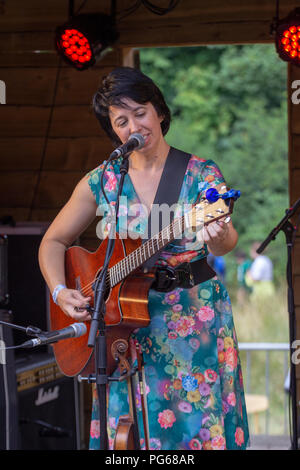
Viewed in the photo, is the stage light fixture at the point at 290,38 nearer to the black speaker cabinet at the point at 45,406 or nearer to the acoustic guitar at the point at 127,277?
the acoustic guitar at the point at 127,277

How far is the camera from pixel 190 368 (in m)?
2.16

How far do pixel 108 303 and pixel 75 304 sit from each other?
11 cm

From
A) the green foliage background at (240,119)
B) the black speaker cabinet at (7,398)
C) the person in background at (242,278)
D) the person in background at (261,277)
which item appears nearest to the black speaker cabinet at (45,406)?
the black speaker cabinet at (7,398)

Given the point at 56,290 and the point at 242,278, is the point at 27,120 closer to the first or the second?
the point at 56,290

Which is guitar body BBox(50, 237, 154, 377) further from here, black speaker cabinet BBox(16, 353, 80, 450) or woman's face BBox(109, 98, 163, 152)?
black speaker cabinet BBox(16, 353, 80, 450)

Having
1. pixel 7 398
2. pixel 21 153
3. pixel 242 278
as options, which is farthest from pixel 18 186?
pixel 242 278

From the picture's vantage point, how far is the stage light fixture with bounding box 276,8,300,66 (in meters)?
3.42

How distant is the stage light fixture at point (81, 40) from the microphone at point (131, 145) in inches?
61.2

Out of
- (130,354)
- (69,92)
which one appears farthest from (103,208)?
(69,92)

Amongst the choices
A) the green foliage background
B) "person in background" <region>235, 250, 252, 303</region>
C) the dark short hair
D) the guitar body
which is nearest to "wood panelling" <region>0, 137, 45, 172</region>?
the guitar body

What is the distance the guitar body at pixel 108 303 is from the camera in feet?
7.17

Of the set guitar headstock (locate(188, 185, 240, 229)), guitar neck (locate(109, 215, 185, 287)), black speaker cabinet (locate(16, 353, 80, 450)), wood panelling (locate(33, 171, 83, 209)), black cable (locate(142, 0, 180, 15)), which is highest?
black cable (locate(142, 0, 180, 15))

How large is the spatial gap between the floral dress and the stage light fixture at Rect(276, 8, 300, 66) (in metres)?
1.45

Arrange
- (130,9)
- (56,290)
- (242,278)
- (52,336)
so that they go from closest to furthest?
1. (52,336)
2. (56,290)
3. (130,9)
4. (242,278)
